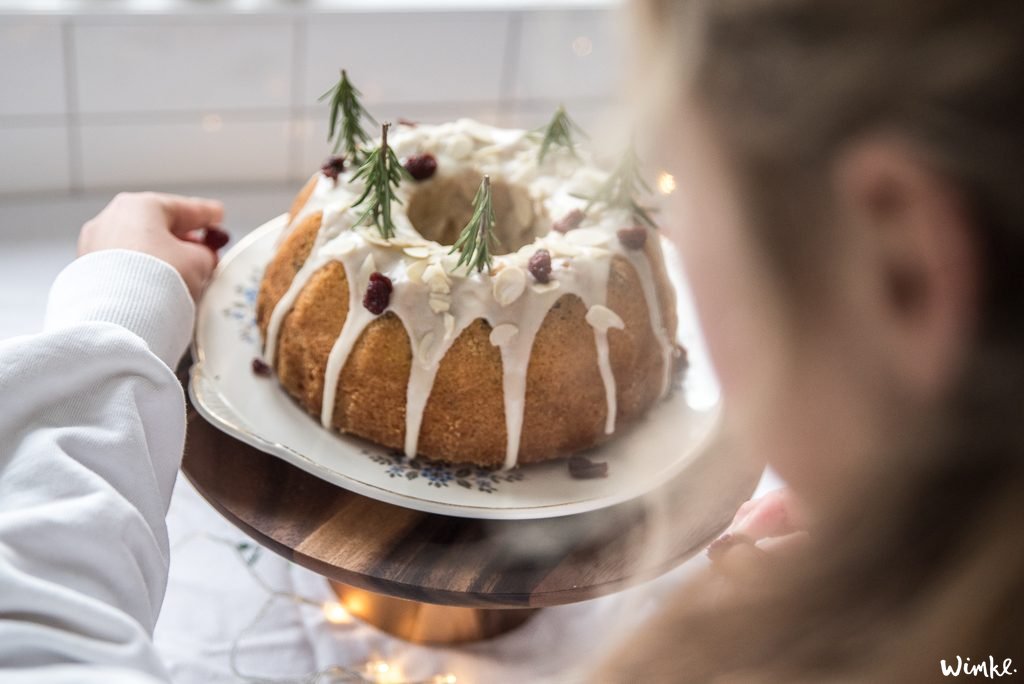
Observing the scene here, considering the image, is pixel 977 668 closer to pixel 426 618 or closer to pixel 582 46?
pixel 426 618

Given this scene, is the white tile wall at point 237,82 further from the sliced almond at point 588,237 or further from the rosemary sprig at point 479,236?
the rosemary sprig at point 479,236

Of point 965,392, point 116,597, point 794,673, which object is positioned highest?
point 965,392

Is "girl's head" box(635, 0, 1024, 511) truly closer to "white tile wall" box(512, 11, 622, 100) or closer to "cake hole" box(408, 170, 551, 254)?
"cake hole" box(408, 170, 551, 254)

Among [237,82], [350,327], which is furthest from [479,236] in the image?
[237,82]

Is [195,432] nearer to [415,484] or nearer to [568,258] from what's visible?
[415,484]

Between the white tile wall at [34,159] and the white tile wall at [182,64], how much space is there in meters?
0.07

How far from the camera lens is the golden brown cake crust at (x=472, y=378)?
956mm

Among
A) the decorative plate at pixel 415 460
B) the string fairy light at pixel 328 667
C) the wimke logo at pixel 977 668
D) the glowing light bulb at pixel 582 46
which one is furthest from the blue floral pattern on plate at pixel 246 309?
the glowing light bulb at pixel 582 46

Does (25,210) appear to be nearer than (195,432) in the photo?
No

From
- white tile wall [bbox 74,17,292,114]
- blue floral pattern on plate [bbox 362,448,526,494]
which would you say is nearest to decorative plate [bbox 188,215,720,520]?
blue floral pattern on plate [bbox 362,448,526,494]

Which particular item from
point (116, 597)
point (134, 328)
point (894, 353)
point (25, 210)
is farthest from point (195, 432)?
point (25, 210)

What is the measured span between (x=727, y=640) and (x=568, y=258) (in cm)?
46

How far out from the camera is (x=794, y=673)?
56cm

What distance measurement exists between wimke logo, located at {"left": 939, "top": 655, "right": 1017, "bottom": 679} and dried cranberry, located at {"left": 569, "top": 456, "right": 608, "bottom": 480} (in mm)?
456
